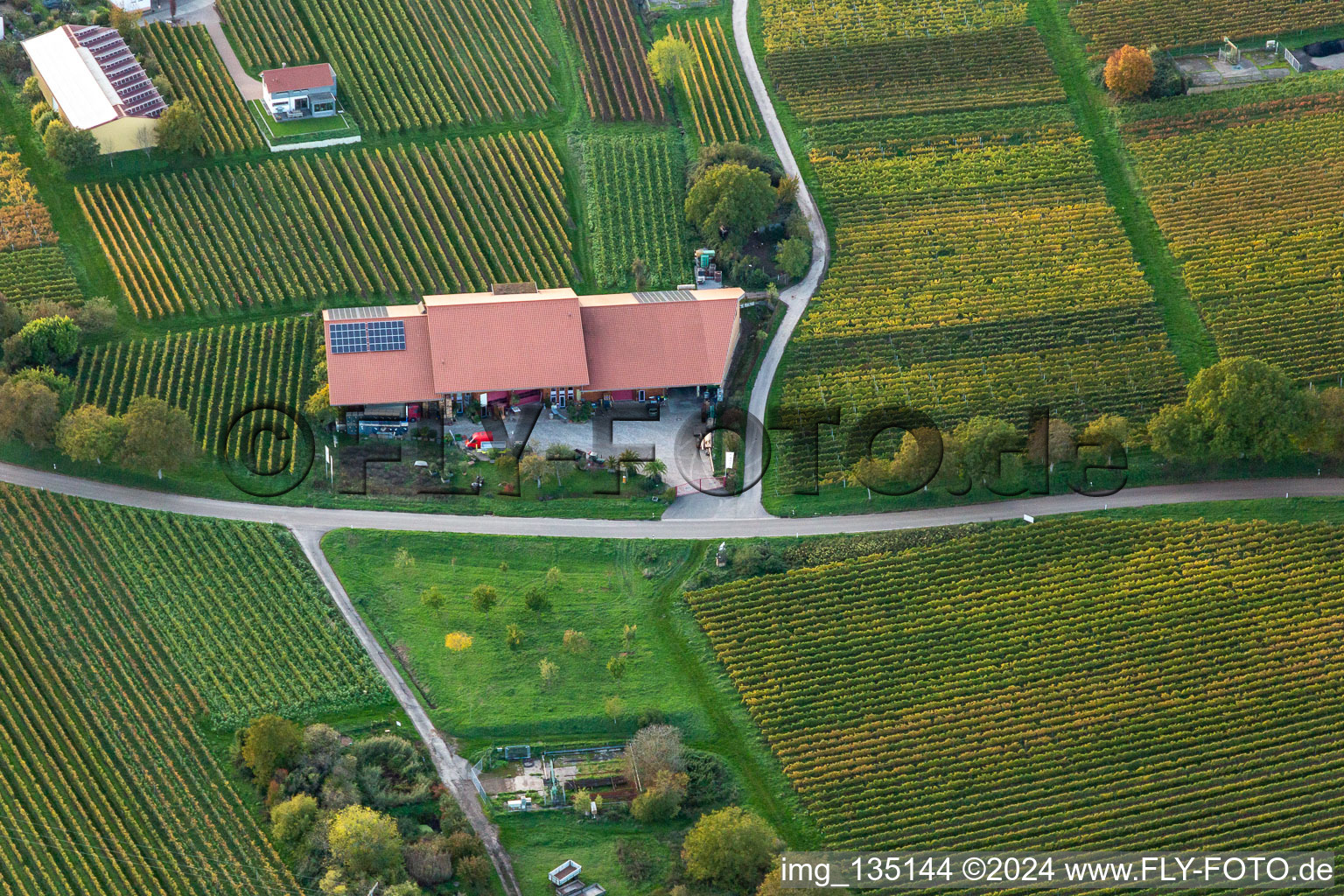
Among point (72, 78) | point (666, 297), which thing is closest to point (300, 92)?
point (72, 78)

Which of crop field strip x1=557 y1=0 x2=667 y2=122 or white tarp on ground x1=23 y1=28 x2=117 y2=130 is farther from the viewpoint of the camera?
crop field strip x1=557 y1=0 x2=667 y2=122

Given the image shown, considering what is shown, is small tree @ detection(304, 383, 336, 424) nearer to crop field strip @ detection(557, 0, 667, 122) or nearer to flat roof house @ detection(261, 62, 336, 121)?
flat roof house @ detection(261, 62, 336, 121)

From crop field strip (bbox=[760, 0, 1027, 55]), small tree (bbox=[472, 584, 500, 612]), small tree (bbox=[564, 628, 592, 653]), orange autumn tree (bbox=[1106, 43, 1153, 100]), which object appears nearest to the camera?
small tree (bbox=[564, 628, 592, 653])

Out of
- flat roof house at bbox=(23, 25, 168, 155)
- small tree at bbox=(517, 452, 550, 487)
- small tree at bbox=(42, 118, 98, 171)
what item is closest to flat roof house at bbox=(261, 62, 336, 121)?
flat roof house at bbox=(23, 25, 168, 155)

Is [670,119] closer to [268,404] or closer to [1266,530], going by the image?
[268,404]

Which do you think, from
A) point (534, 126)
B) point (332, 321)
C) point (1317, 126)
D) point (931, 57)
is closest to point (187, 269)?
point (332, 321)
